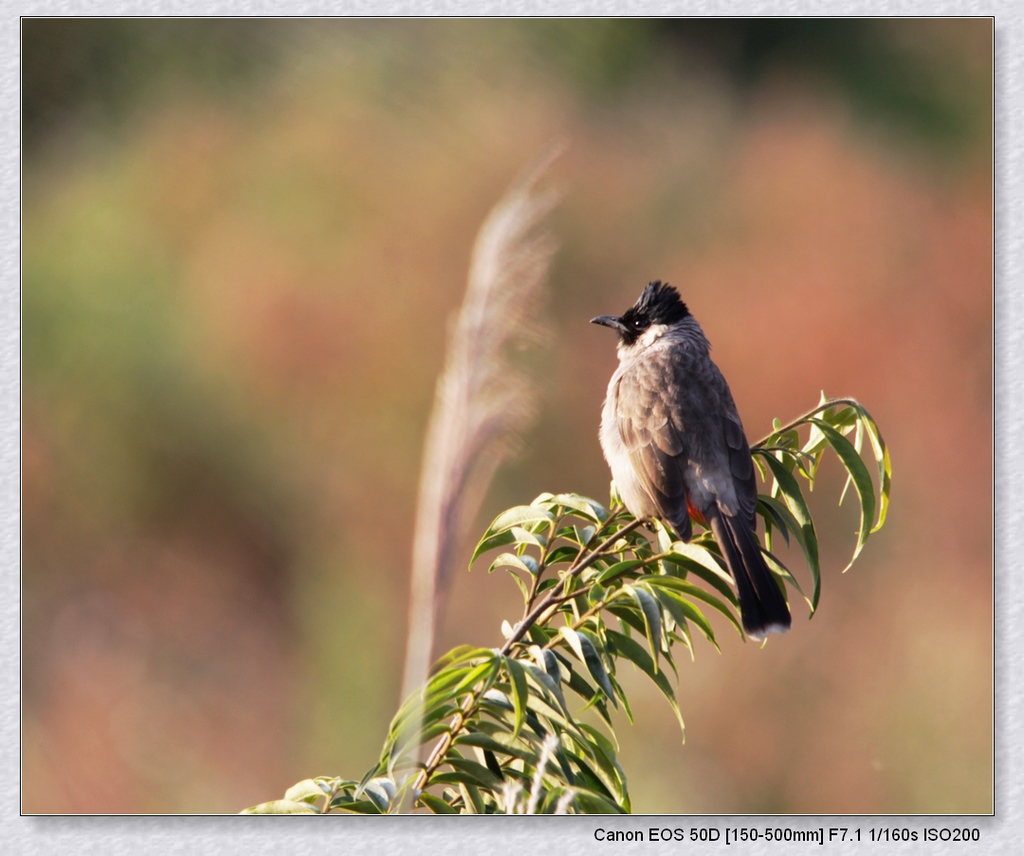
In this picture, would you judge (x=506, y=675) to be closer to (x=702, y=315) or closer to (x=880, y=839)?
(x=880, y=839)

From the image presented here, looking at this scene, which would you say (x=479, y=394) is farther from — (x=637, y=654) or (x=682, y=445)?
(x=682, y=445)

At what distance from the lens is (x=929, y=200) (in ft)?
14.6

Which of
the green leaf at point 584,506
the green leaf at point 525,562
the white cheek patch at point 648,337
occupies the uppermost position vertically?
the white cheek patch at point 648,337

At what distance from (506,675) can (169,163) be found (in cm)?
436

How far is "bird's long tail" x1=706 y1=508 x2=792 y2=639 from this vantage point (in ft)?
6.72

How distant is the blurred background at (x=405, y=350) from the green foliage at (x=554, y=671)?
1.97 metres

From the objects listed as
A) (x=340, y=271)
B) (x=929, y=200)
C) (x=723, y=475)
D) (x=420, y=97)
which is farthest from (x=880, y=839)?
(x=340, y=271)

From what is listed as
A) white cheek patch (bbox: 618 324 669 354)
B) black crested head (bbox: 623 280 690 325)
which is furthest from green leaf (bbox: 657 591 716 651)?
black crested head (bbox: 623 280 690 325)

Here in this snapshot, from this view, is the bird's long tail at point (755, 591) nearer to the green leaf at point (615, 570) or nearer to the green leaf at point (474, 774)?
the green leaf at point (615, 570)

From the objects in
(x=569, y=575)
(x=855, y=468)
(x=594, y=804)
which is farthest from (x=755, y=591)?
(x=594, y=804)

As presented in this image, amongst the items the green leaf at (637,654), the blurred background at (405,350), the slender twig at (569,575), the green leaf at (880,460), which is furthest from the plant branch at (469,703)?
the blurred background at (405,350)

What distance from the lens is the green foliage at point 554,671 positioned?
1.49 metres

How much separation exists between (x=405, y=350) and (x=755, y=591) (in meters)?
3.88

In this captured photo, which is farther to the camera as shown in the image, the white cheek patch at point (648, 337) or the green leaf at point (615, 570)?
the white cheek patch at point (648, 337)
